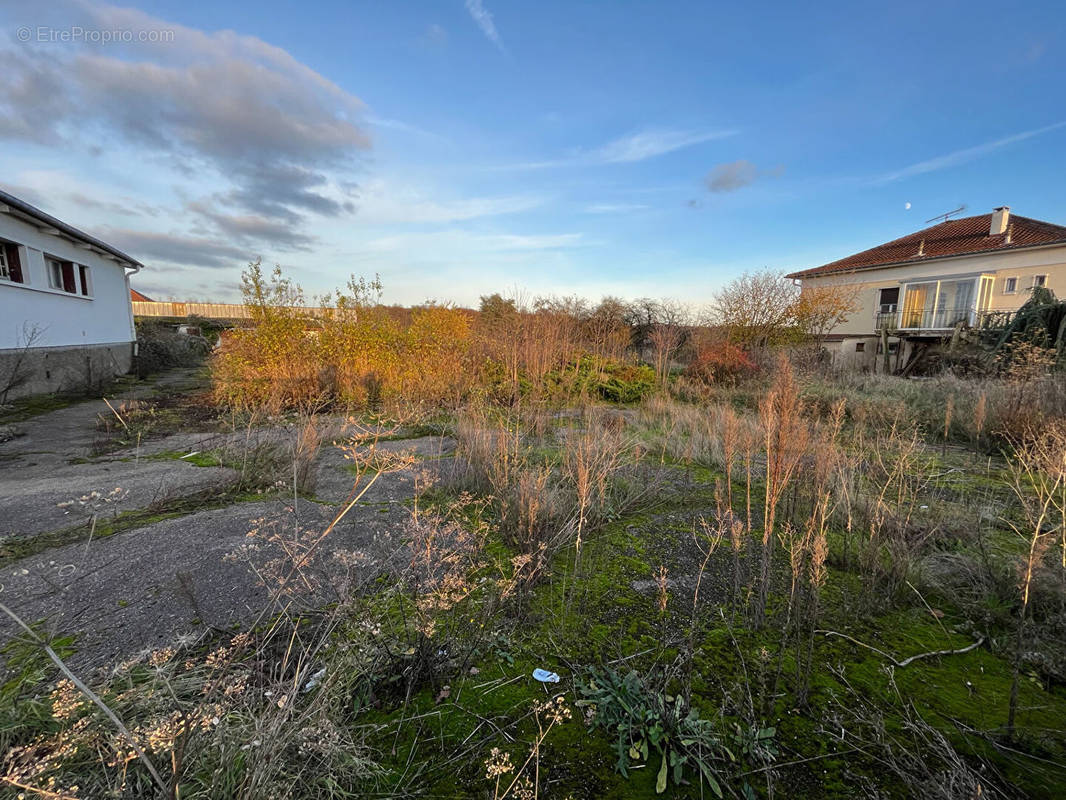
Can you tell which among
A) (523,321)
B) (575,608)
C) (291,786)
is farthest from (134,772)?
(523,321)

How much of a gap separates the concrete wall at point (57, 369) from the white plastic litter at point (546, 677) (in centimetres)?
1104

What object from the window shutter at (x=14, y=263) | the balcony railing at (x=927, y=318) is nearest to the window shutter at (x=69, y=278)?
the window shutter at (x=14, y=263)

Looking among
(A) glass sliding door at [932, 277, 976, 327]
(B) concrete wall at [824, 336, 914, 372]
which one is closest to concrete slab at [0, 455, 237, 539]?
(B) concrete wall at [824, 336, 914, 372]

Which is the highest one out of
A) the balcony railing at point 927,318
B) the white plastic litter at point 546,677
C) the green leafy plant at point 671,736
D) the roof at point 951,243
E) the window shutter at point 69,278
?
the roof at point 951,243

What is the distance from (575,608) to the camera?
6.86 ft

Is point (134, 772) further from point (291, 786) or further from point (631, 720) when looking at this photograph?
point (631, 720)

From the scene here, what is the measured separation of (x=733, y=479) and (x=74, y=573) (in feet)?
15.8

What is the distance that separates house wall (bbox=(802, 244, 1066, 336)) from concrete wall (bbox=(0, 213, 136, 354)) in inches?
1109

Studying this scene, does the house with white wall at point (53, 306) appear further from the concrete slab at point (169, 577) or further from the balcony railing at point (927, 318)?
the balcony railing at point (927, 318)

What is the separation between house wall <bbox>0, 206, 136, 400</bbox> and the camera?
321 inches

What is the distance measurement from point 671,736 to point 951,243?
27543 mm

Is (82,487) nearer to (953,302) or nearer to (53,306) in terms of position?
(53,306)

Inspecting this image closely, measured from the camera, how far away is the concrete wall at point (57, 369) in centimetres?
791

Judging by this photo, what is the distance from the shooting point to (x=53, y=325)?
970 centimetres
